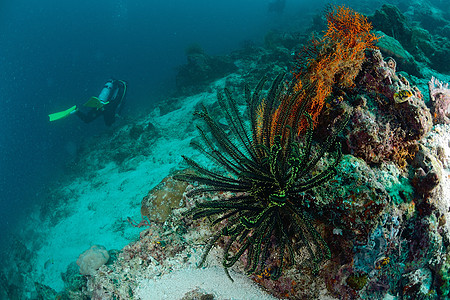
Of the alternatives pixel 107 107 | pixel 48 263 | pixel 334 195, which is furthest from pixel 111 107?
pixel 334 195

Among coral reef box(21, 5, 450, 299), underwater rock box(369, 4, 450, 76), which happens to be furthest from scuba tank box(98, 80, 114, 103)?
underwater rock box(369, 4, 450, 76)

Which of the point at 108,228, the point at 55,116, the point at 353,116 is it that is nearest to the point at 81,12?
the point at 55,116

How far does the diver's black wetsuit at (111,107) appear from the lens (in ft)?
49.5

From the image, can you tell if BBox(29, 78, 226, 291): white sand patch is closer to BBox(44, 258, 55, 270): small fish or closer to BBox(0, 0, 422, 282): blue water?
BBox(44, 258, 55, 270): small fish

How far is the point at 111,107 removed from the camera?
51.0ft

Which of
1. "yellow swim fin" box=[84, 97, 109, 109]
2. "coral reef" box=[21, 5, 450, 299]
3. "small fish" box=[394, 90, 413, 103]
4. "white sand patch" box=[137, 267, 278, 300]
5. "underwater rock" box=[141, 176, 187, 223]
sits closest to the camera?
"coral reef" box=[21, 5, 450, 299]

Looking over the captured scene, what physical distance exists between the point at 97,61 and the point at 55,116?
133 ft

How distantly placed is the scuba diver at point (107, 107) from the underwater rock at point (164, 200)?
1156 centimetres

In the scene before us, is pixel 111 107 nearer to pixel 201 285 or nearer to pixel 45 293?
pixel 45 293

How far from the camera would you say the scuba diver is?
1481cm

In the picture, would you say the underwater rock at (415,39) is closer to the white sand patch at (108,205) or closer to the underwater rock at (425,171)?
the white sand patch at (108,205)

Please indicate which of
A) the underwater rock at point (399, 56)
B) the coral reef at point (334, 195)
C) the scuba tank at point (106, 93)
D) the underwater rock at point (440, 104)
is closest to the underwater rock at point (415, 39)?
the underwater rock at point (399, 56)

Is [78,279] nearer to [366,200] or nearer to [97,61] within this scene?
[366,200]

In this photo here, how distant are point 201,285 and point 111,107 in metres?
15.2
